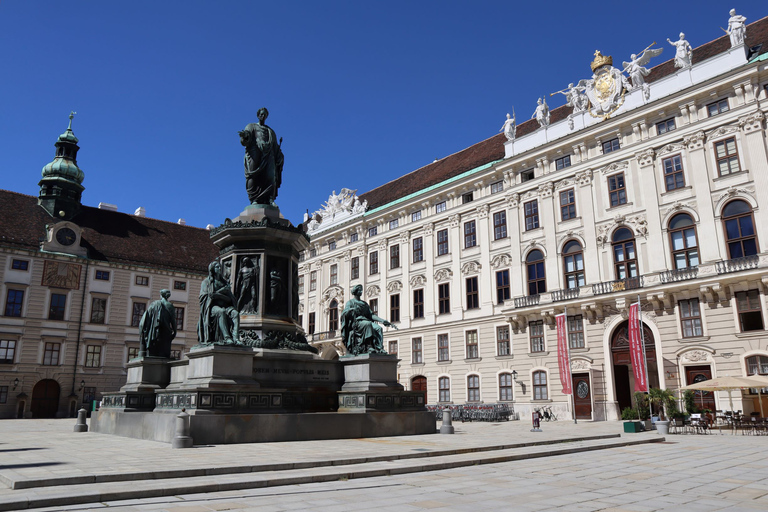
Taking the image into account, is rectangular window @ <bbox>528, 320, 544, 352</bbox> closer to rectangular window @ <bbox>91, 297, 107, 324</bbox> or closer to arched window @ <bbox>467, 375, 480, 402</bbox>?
arched window @ <bbox>467, 375, 480, 402</bbox>

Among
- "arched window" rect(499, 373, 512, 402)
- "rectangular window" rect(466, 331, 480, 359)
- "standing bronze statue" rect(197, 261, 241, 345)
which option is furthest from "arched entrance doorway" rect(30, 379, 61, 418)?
"standing bronze statue" rect(197, 261, 241, 345)

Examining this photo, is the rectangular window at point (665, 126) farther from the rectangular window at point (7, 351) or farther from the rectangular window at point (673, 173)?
the rectangular window at point (7, 351)

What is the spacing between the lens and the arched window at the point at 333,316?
166 ft

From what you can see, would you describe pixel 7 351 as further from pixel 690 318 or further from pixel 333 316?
pixel 690 318

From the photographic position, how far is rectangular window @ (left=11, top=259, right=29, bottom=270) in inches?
1705

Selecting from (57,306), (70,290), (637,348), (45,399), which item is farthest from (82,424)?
(70,290)

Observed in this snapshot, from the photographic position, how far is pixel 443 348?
41281 millimetres

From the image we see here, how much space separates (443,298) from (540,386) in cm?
1019

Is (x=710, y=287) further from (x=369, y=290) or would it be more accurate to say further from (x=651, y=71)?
(x=369, y=290)

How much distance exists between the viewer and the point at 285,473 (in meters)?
9.05

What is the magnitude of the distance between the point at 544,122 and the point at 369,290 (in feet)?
63.6

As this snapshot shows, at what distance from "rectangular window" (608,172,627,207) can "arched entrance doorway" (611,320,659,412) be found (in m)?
7.01

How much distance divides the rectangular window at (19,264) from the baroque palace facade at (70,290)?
0.21 feet

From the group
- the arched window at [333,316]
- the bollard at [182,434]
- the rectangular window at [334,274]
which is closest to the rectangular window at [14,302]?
the arched window at [333,316]
